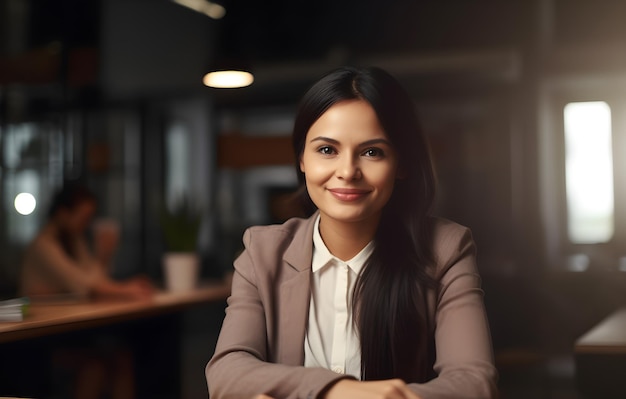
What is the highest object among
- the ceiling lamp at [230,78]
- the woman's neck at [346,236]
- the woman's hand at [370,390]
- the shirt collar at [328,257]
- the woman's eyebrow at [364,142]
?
the ceiling lamp at [230,78]

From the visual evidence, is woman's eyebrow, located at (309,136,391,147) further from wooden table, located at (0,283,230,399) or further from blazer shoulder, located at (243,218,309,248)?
wooden table, located at (0,283,230,399)

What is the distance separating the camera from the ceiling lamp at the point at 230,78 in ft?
7.09

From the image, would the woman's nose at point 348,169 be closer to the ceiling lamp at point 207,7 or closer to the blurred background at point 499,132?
the blurred background at point 499,132

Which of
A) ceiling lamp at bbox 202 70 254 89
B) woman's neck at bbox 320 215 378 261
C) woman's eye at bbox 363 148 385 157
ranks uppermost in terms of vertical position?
ceiling lamp at bbox 202 70 254 89

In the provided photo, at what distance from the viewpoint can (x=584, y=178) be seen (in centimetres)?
216

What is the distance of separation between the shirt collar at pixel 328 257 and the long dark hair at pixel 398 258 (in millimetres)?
15

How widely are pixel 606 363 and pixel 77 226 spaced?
256 centimetres

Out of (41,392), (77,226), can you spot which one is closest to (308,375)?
(41,392)

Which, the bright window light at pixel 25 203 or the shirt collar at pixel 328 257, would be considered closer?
the shirt collar at pixel 328 257

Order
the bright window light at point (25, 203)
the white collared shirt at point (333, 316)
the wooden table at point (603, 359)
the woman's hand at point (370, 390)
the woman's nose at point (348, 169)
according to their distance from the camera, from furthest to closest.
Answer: the bright window light at point (25, 203)
the wooden table at point (603, 359)
the white collared shirt at point (333, 316)
the woman's nose at point (348, 169)
the woman's hand at point (370, 390)

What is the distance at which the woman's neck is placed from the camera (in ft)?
4.57

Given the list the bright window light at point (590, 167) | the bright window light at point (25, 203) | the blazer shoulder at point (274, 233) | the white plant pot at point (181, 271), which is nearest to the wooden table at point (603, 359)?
the bright window light at point (590, 167)

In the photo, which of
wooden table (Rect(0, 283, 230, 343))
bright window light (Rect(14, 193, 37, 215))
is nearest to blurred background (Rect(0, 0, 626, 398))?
wooden table (Rect(0, 283, 230, 343))

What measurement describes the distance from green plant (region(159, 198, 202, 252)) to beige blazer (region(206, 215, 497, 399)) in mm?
1651
